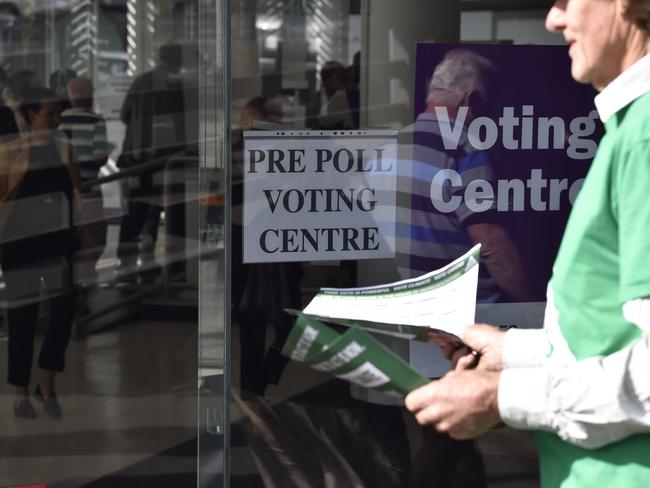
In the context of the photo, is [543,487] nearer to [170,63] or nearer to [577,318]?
[577,318]

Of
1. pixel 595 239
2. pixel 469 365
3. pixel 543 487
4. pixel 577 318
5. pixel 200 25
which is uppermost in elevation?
pixel 200 25

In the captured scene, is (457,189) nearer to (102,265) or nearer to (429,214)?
(429,214)

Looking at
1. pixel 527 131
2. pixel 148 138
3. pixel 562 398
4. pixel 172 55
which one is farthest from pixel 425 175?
pixel 172 55

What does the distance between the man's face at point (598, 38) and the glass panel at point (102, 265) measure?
1869 mm

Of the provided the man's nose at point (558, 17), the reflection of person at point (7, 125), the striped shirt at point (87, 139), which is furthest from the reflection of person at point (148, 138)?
the man's nose at point (558, 17)

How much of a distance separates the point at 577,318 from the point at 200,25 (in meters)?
2.01

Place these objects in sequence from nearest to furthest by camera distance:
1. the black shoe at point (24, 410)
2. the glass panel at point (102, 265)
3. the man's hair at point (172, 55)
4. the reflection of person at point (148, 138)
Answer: the glass panel at point (102, 265) < the black shoe at point (24, 410) < the reflection of person at point (148, 138) < the man's hair at point (172, 55)

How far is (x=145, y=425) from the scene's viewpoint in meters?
5.57

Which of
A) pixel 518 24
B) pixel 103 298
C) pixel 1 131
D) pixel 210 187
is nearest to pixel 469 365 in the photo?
pixel 210 187

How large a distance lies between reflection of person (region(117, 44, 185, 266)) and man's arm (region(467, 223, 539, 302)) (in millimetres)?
6570

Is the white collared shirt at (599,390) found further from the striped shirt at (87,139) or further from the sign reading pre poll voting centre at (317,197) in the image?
the striped shirt at (87,139)

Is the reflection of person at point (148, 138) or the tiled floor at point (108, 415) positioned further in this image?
the reflection of person at point (148, 138)

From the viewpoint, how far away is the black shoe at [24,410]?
5.75 meters

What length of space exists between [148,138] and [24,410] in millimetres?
5049
